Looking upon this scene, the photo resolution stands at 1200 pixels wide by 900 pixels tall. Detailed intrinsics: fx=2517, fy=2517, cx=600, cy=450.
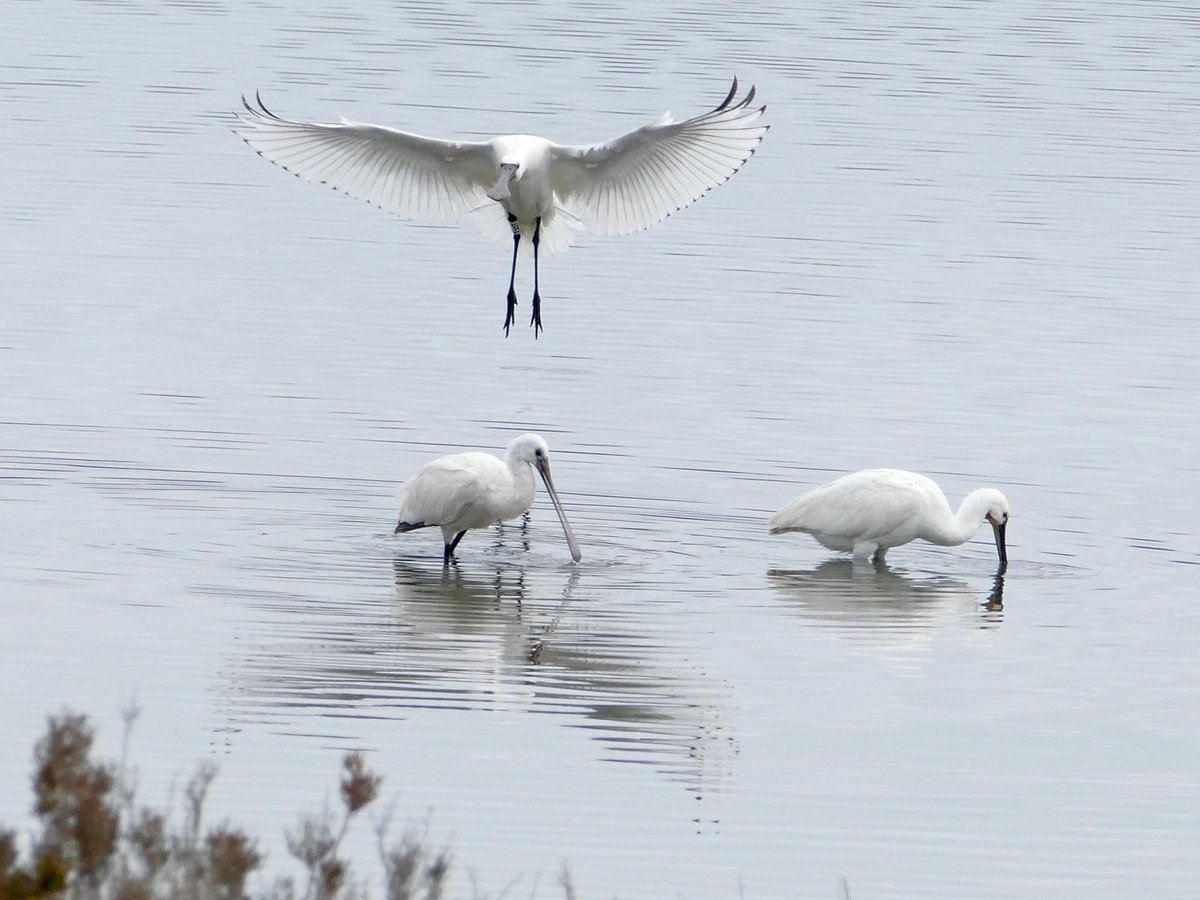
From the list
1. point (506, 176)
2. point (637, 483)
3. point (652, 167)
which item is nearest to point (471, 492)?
point (506, 176)

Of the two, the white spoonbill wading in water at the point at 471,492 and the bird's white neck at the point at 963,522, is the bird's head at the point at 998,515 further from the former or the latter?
the white spoonbill wading in water at the point at 471,492

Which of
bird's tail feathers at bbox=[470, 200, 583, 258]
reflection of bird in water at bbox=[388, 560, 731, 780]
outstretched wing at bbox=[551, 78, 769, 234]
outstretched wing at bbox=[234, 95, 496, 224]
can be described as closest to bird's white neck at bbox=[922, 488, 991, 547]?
reflection of bird in water at bbox=[388, 560, 731, 780]

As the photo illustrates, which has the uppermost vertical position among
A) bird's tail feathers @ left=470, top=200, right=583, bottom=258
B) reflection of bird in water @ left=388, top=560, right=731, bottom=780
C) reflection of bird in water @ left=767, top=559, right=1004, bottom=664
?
bird's tail feathers @ left=470, top=200, right=583, bottom=258

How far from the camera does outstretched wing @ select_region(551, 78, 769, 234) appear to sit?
43.3ft

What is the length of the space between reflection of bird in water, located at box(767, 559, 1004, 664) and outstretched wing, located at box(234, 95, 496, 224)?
3.25m

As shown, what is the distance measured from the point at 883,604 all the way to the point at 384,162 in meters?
4.24

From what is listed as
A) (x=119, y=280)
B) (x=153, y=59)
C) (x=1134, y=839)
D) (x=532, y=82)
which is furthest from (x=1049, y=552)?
(x=153, y=59)

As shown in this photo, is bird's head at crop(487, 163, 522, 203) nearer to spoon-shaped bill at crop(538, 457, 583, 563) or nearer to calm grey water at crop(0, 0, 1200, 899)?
spoon-shaped bill at crop(538, 457, 583, 563)

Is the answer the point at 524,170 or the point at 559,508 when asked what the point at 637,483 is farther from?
the point at 524,170

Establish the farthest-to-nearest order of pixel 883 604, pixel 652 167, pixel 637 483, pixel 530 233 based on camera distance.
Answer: pixel 530 233 < pixel 637 483 < pixel 652 167 < pixel 883 604

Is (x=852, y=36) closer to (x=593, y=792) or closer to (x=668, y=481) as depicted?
(x=668, y=481)

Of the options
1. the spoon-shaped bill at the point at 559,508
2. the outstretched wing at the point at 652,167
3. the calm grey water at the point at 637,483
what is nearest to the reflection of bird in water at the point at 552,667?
the calm grey water at the point at 637,483

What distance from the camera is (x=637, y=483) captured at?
47.2ft

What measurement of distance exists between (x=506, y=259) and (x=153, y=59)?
11.8 metres
